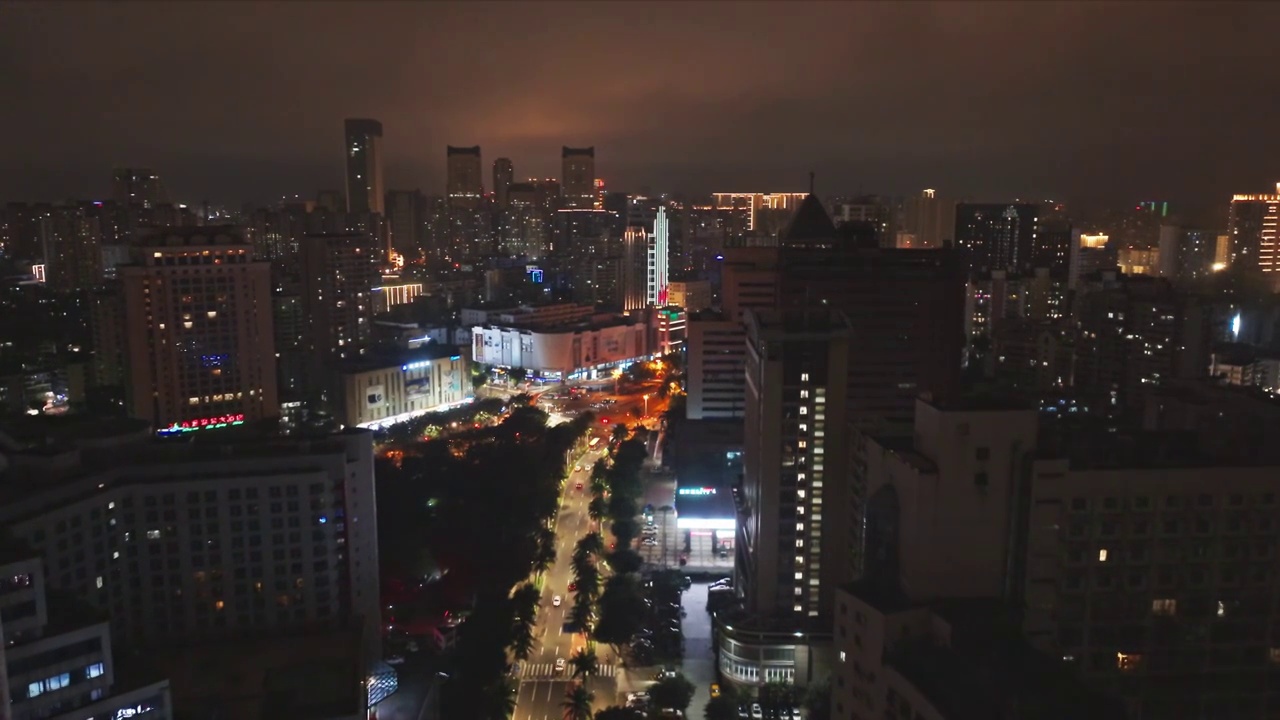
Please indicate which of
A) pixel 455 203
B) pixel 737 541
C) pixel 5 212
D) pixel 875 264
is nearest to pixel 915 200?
pixel 875 264

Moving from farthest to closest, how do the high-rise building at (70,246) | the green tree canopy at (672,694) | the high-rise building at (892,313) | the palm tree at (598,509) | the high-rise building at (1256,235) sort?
the high-rise building at (70,246), the high-rise building at (1256,235), the high-rise building at (892,313), the palm tree at (598,509), the green tree canopy at (672,694)

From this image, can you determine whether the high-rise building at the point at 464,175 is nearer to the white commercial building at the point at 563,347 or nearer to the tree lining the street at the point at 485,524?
the white commercial building at the point at 563,347

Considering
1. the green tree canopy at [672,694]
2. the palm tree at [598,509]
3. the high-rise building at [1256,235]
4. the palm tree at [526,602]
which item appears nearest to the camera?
the green tree canopy at [672,694]

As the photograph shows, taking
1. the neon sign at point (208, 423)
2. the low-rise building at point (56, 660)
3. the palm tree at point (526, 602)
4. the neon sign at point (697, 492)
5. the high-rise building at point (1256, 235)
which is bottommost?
the palm tree at point (526, 602)

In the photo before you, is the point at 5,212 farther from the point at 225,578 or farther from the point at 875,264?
the point at 875,264

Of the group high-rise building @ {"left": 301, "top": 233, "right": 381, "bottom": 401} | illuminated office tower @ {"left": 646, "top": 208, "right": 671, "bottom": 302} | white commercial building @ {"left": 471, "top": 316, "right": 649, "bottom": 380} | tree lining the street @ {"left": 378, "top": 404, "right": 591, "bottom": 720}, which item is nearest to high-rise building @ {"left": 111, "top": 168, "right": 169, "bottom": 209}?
high-rise building @ {"left": 301, "top": 233, "right": 381, "bottom": 401}

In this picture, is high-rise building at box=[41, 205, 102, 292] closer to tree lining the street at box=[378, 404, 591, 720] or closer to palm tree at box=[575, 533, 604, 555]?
tree lining the street at box=[378, 404, 591, 720]

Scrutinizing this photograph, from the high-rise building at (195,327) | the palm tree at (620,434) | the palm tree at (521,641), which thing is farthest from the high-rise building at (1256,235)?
the high-rise building at (195,327)
